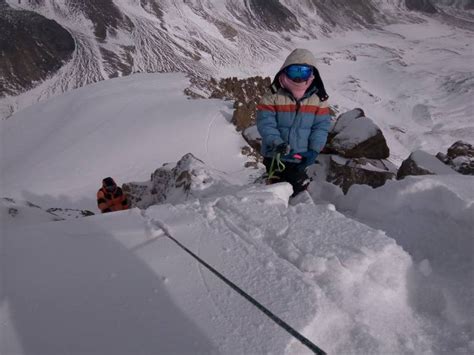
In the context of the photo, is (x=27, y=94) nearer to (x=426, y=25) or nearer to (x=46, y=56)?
(x=46, y=56)

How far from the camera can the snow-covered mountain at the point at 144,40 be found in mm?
46531

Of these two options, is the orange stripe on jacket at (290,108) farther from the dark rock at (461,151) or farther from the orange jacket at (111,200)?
the orange jacket at (111,200)

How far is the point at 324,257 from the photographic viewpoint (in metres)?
2.47

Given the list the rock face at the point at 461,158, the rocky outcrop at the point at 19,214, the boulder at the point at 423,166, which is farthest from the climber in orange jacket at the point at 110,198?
the rock face at the point at 461,158

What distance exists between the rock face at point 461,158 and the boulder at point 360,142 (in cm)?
114

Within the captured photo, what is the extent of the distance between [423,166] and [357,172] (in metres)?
1.07

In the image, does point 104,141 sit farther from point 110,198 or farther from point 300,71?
point 300,71

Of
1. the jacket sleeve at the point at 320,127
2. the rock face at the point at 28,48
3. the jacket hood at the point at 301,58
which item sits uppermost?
the jacket hood at the point at 301,58

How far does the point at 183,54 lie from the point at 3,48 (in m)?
22.7

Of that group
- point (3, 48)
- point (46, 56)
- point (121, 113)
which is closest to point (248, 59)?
point (46, 56)

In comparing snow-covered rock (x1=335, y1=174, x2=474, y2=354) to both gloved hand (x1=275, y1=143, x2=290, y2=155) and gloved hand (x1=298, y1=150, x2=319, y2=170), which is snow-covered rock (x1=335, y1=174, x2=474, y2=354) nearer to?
gloved hand (x1=298, y1=150, x2=319, y2=170)

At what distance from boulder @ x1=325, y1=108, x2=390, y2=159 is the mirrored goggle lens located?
3.52 m

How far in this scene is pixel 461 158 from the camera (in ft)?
19.6

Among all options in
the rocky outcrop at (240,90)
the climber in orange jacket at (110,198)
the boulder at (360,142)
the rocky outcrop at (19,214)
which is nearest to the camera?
the rocky outcrop at (19,214)
